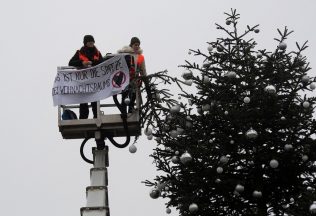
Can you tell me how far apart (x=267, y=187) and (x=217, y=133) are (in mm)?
1153

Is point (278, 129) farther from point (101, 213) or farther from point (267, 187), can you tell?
point (101, 213)

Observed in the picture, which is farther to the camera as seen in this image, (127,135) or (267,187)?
(127,135)

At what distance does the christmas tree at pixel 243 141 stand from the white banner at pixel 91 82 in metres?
1.04

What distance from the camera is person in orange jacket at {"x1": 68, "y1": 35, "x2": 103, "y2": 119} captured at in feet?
40.4

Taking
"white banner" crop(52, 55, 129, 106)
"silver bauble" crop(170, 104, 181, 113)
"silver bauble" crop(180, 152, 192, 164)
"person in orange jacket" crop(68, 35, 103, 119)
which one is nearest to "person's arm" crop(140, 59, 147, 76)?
"white banner" crop(52, 55, 129, 106)

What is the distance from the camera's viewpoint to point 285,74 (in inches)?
448

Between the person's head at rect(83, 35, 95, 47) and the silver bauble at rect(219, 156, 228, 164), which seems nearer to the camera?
the silver bauble at rect(219, 156, 228, 164)

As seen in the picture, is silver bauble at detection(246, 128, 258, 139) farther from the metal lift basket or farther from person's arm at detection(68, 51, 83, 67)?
person's arm at detection(68, 51, 83, 67)

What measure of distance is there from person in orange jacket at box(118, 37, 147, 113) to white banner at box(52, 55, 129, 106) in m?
0.12

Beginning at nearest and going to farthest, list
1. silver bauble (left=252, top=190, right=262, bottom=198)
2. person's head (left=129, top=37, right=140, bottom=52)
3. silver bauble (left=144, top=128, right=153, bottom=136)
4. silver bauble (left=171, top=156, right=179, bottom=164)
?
1. silver bauble (left=252, top=190, right=262, bottom=198)
2. silver bauble (left=171, top=156, right=179, bottom=164)
3. silver bauble (left=144, top=128, right=153, bottom=136)
4. person's head (left=129, top=37, right=140, bottom=52)

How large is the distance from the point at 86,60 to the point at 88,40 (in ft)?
1.42

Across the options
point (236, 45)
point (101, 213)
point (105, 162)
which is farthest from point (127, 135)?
point (236, 45)

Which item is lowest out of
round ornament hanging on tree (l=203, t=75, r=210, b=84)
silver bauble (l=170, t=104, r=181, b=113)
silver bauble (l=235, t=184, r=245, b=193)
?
silver bauble (l=235, t=184, r=245, b=193)

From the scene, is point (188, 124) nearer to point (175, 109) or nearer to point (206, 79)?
point (175, 109)
